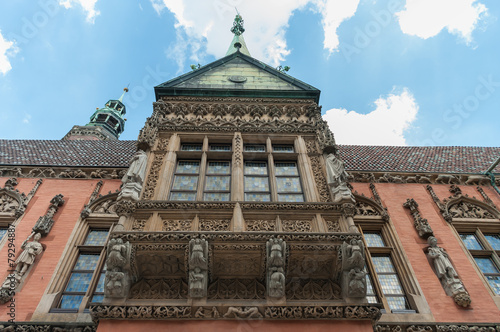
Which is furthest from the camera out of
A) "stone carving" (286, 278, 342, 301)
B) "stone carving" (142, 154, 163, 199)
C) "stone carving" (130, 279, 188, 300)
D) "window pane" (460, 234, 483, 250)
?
"window pane" (460, 234, 483, 250)

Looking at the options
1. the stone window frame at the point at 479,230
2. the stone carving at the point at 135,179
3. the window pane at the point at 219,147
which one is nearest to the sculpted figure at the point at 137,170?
the stone carving at the point at 135,179

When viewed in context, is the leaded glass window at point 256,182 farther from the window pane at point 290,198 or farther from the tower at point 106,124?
the tower at point 106,124

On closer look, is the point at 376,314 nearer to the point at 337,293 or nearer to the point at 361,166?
the point at 337,293

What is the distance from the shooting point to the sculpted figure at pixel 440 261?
8.95m

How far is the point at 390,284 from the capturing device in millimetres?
9117

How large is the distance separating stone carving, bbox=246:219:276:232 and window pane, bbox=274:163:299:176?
2.22m

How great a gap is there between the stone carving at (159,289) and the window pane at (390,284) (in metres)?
4.88

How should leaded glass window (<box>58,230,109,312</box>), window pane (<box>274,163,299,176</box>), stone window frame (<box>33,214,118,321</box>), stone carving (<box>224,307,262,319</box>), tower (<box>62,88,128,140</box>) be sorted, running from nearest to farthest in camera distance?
stone carving (<box>224,307,262,319</box>), stone window frame (<box>33,214,118,321</box>), leaded glass window (<box>58,230,109,312</box>), window pane (<box>274,163,299,176</box>), tower (<box>62,88,128,140</box>)

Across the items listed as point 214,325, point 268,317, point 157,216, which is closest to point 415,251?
point 268,317

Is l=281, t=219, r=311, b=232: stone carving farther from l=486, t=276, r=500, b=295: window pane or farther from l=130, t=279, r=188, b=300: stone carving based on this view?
l=486, t=276, r=500, b=295: window pane

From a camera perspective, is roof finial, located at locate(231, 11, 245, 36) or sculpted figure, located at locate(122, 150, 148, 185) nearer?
sculpted figure, located at locate(122, 150, 148, 185)

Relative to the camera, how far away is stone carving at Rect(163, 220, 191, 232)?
25.8 feet

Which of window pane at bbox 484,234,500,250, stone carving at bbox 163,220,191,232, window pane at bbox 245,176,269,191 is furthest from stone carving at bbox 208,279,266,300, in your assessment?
window pane at bbox 484,234,500,250

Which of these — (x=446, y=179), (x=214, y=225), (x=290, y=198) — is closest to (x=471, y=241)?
(x=446, y=179)
